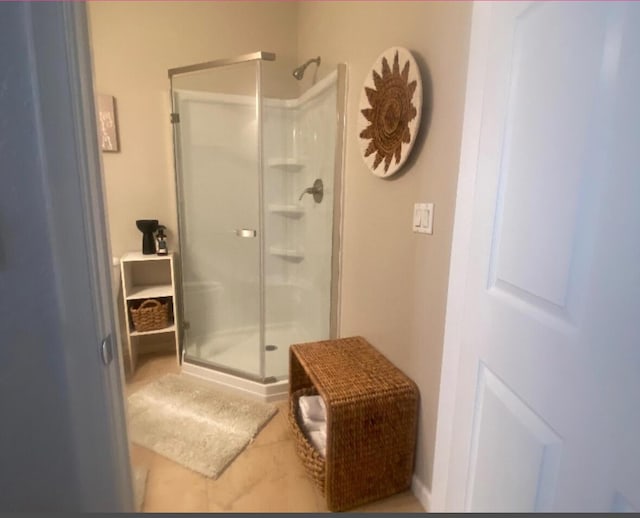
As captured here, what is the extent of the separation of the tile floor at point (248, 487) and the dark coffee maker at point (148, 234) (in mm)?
1247

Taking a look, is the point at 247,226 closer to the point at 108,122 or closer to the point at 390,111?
the point at 108,122

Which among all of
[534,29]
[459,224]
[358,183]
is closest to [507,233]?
[459,224]

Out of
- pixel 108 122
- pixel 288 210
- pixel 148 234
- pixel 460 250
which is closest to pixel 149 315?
pixel 148 234

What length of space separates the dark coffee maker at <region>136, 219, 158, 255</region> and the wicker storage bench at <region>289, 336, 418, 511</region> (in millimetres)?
1548

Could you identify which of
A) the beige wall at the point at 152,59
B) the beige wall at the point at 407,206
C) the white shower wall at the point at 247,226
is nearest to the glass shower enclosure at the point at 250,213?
the white shower wall at the point at 247,226

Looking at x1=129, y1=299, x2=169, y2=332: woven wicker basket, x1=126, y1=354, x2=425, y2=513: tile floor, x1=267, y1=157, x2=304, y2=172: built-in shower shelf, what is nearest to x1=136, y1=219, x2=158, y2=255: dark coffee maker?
x1=129, y1=299, x2=169, y2=332: woven wicker basket

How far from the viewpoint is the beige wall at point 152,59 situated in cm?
223

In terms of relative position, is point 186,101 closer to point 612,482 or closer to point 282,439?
point 282,439

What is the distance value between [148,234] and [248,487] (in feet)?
5.58

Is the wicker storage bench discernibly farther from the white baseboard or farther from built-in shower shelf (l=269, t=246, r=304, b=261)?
built-in shower shelf (l=269, t=246, r=304, b=261)

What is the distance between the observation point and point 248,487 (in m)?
1.40

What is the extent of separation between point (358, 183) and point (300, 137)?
1.00 m

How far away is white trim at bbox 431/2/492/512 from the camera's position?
0.83 m

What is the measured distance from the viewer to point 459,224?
0.96 metres
